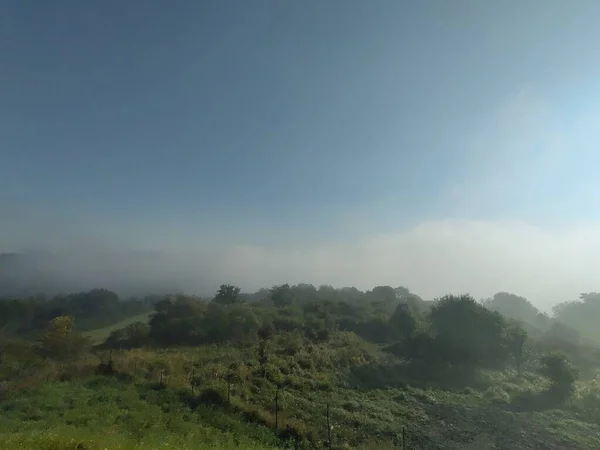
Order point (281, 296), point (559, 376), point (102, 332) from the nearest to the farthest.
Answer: point (559, 376)
point (102, 332)
point (281, 296)

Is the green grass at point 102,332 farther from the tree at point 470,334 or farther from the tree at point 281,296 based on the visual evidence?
the tree at point 470,334

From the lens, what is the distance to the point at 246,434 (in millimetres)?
18500

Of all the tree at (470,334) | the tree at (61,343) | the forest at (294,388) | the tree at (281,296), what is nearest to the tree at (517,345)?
the forest at (294,388)

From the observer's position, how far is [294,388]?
91.4ft

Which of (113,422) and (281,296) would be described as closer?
(113,422)

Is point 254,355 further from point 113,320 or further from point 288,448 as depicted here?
point 113,320

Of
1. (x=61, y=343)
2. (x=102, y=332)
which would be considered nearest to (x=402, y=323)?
(x=61, y=343)

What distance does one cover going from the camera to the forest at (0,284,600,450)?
18.3 metres

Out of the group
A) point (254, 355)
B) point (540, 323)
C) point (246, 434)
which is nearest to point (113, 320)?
point (254, 355)

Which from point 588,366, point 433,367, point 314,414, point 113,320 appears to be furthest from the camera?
point 113,320

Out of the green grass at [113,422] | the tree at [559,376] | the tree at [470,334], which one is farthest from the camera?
the tree at [470,334]

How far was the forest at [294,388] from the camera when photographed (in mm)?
18312

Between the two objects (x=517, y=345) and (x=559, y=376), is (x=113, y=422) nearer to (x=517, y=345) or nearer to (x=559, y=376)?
(x=559, y=376)

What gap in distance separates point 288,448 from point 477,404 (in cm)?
2096
